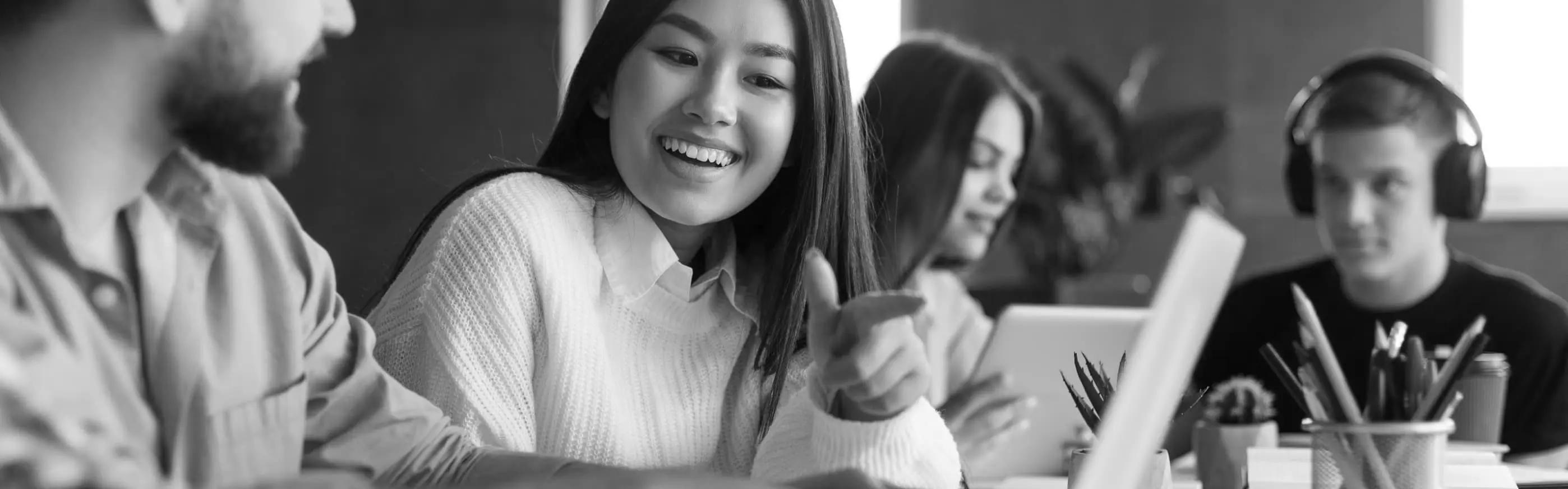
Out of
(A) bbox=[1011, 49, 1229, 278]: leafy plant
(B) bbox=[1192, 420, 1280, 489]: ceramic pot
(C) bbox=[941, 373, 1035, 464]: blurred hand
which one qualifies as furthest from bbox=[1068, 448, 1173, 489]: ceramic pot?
(A) bbox=[1011, 49, 1229, 278]: leafy plant

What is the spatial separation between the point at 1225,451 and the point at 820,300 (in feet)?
2.52

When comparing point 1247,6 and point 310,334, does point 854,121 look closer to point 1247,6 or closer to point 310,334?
point 310,334

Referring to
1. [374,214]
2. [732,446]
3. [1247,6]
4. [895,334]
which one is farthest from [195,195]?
[1247,6]

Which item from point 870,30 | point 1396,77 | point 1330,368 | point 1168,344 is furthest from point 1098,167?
point 1168,344

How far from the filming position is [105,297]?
2.79 ft

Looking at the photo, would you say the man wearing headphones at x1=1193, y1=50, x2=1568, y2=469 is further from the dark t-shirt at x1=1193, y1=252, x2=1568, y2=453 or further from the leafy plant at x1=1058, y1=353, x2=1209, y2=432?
the leafy plant at x1=1058, y1=353, x2=1209, y2=432

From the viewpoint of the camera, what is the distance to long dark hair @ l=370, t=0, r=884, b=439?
4.85 feet

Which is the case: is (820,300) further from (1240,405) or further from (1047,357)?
(1047,357)

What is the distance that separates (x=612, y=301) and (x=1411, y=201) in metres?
1.37

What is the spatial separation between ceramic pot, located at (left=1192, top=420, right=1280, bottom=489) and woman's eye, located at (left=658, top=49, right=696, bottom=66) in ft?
2.48

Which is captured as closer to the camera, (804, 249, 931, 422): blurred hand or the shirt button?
the shirt button

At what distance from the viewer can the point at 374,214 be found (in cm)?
464

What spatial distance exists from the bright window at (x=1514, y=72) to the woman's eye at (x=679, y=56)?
3757 millimetres

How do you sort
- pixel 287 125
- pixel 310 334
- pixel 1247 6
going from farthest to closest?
pixel 1247 6, pixel 310 334, pixel 287 125
